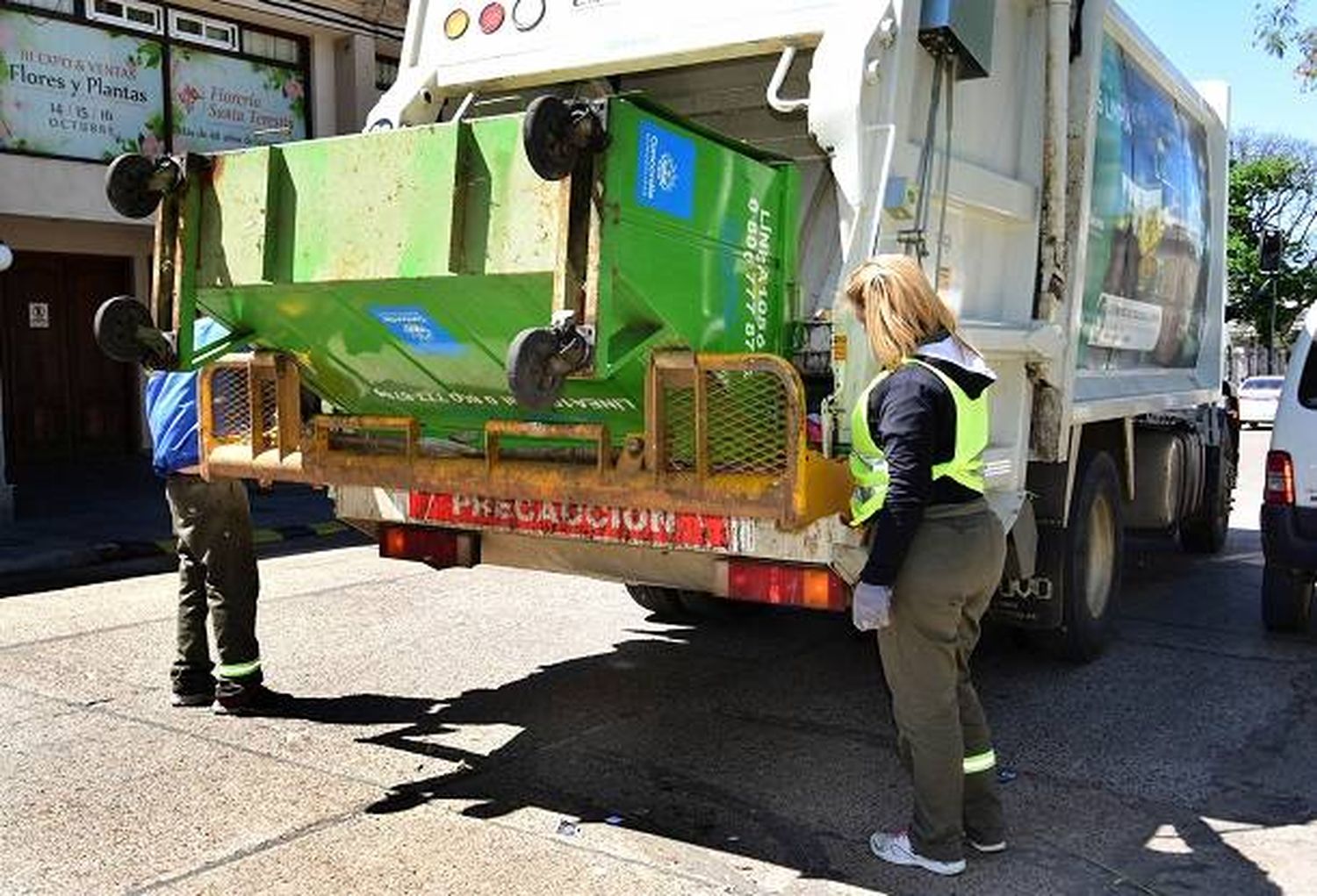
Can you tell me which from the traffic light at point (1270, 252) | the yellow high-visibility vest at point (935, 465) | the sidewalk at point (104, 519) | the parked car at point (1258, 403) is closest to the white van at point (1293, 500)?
the yellow high-visibility vest at point (935, 465)

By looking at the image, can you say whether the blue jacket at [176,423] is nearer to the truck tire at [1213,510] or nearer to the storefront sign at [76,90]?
the truck tire at [1213,510]

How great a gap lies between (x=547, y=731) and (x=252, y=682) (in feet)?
4.12

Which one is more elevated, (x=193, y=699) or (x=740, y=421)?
(x=740, y=421)

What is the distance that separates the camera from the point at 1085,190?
17.9ft

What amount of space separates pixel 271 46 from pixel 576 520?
37.8 ft

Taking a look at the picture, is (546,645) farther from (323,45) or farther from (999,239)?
(323,45)

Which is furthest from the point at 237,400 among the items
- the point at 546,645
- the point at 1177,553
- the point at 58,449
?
the point at 58,449

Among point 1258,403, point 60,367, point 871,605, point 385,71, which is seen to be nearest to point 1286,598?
point 871,605

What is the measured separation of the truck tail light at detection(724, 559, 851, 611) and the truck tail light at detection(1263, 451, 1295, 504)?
339cm

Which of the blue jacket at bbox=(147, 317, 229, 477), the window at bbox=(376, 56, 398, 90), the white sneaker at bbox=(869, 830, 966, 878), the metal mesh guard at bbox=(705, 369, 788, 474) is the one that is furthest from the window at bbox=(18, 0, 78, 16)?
the white sneaker at bbox=(869, 830, 966, 878)

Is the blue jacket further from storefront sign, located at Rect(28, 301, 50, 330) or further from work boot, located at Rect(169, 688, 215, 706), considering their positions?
storefront sign, located at Rect(28, 301, 50, 330)

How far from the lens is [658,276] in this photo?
372 cm

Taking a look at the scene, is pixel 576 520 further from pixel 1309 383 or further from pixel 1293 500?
pixel 1309 383

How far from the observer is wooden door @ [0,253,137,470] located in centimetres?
1385
